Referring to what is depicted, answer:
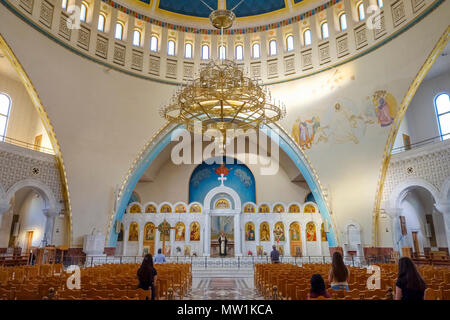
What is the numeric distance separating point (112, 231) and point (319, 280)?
15440mm

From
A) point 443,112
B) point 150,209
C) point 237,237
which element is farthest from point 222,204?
Result: point 443,112

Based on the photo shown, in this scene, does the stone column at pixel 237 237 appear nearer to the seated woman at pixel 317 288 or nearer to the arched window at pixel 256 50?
the arched window at pixel 256 50

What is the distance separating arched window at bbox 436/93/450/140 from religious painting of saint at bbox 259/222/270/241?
11.7m

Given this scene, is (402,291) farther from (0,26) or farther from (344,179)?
(0,26)

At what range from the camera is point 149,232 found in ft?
68.5

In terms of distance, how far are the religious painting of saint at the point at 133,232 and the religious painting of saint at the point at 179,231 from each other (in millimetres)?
2689

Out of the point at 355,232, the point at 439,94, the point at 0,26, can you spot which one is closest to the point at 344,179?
the point at 355,232

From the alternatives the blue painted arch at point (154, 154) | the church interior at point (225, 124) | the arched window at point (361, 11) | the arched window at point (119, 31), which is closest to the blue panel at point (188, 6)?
the church interior at point (225, 124)

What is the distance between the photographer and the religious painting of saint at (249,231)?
2114cm

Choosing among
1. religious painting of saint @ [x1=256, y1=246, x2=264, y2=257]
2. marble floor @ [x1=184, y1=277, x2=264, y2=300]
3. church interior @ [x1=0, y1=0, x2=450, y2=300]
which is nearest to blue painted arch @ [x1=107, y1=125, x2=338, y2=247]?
church interior @ [x1=0, y1=0, x2=450, y2=300]

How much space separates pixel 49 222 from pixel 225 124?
1090 cm

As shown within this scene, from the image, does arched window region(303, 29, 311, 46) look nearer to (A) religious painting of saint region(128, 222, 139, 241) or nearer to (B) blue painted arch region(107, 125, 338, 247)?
(B) blue painted arch region(107, 125, 338, 247)

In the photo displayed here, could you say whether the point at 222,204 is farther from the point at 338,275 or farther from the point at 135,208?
the point at 338,275
